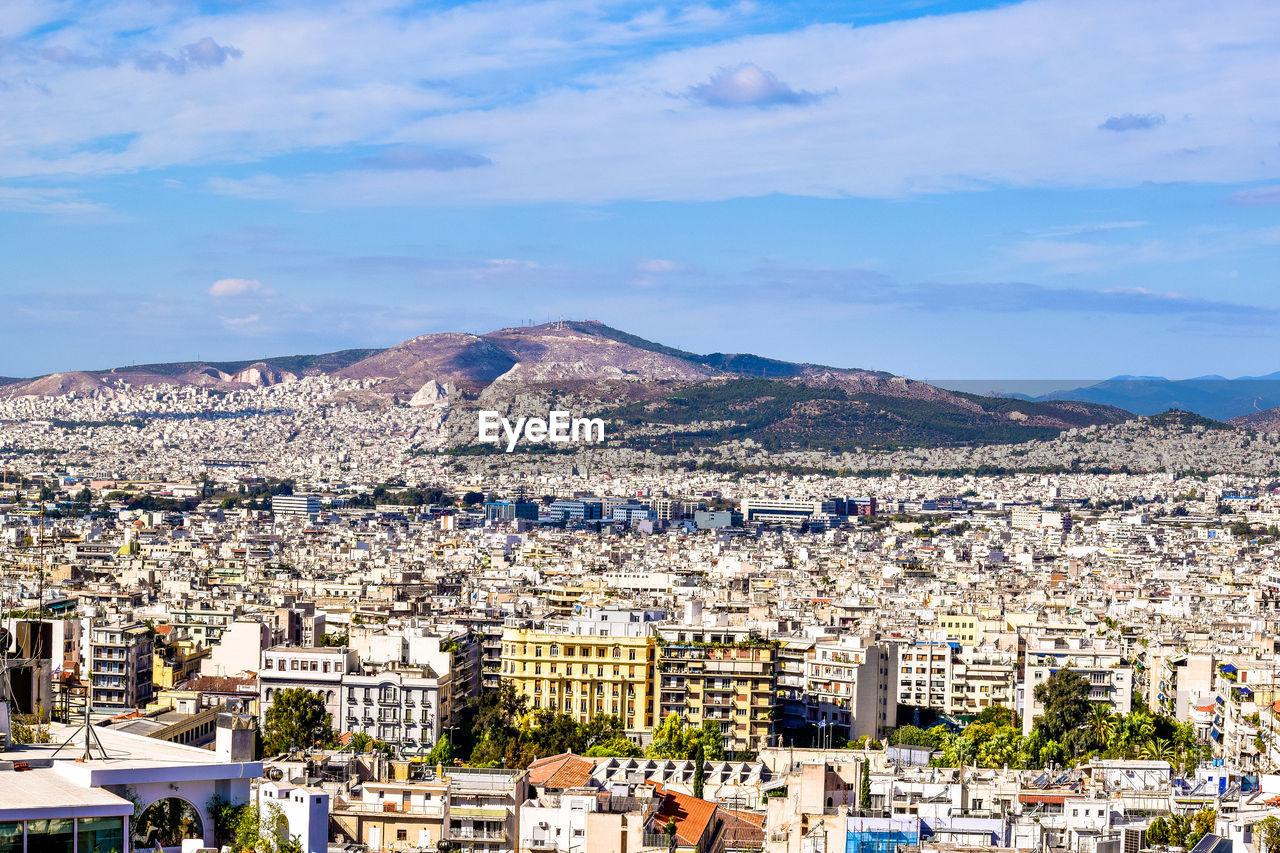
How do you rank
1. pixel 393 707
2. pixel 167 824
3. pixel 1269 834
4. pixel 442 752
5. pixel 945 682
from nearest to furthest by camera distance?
1. pixel 167 824
2. pixel 1269 834
3. pixel 442 752
4. pixel 393 707
5. pixel 945 682

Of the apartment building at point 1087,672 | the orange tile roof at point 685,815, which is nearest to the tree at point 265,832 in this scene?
the orange tile roof at point 685,815

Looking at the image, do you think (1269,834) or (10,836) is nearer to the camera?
(10,836)

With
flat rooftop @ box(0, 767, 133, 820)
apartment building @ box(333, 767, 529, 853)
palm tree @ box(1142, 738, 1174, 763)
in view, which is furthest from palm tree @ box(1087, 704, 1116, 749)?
flat rooftop @ box(0, 767, 133, 820)

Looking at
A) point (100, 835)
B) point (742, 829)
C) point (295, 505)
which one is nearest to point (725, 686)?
point (742, 829)

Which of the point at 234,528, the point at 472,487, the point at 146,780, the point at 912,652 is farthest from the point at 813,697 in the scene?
the point at 472,487

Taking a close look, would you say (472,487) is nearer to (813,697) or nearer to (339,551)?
(339,551)

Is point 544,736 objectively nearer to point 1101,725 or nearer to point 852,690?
point 852,690
